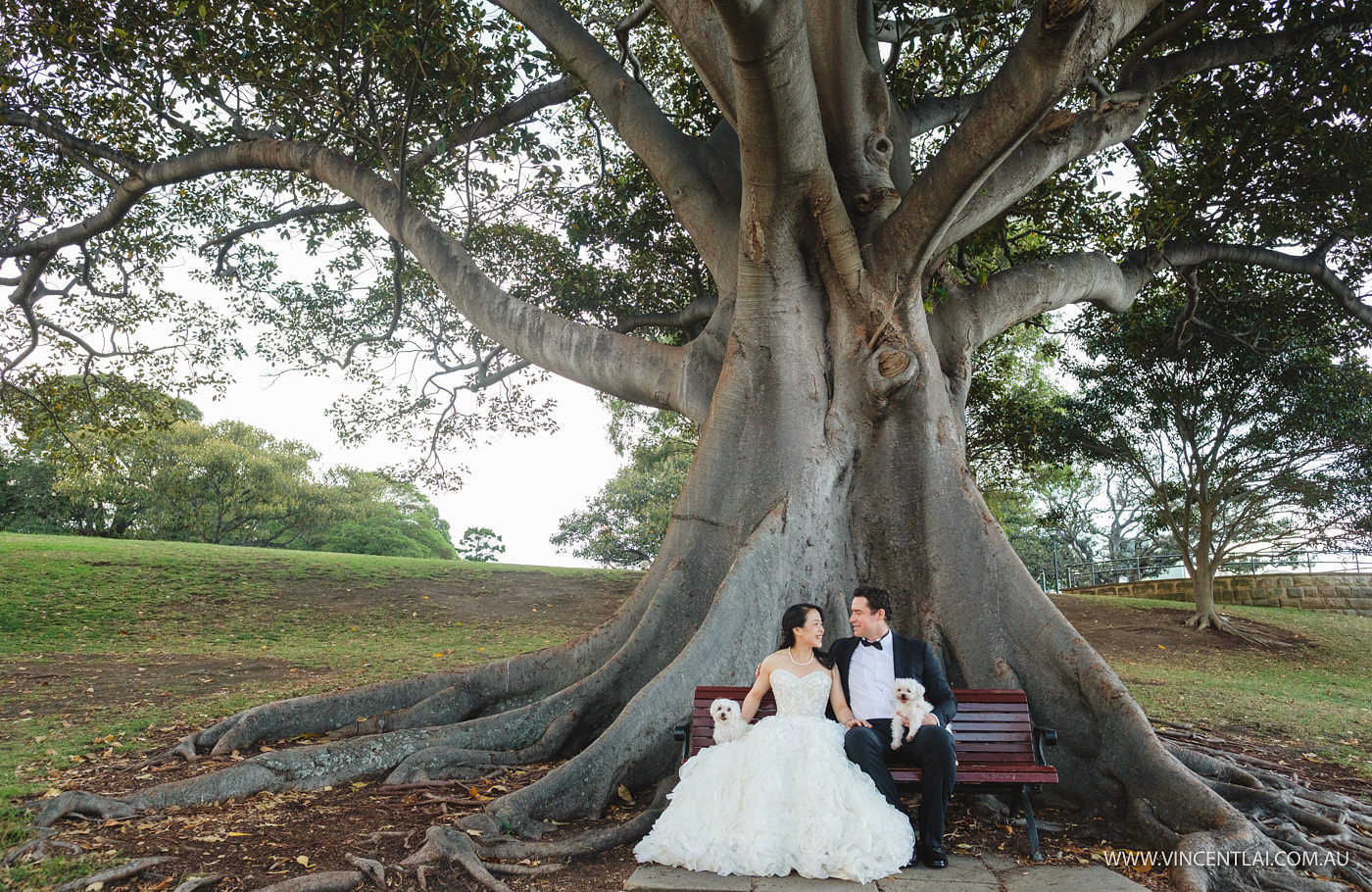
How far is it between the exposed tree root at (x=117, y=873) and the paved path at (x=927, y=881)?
6.46 feet

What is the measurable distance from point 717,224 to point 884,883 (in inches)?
227

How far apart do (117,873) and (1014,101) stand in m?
6.08

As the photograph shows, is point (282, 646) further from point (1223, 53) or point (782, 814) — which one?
point (1223, 53)

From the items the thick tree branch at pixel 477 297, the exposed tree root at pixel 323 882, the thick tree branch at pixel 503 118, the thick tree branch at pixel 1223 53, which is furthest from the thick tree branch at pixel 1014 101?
the exposed tree root at pixel 323 882

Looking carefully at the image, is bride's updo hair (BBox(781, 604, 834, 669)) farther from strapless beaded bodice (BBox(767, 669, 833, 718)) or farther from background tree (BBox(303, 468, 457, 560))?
background tree (BBox(303, 468, 457, 560))

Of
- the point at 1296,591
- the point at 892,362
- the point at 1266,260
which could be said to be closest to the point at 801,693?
the point at 892,362

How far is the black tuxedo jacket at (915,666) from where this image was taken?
4.31m

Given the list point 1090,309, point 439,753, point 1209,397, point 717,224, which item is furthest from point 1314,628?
point 439,753

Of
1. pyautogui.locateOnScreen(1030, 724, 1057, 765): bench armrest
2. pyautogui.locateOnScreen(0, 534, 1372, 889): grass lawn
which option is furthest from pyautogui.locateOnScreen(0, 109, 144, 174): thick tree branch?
pyautogui.locateOnScreen(1030, 724, 1057, 765): bench armrest

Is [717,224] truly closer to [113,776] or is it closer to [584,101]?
[584,101]

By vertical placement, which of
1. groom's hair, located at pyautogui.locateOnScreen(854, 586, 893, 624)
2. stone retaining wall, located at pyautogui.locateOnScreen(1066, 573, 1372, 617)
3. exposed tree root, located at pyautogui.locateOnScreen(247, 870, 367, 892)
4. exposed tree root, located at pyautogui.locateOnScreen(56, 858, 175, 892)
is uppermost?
stone retaining wall, located at pyautogui.locateOnScreen(1066, 573, 1372, 617)

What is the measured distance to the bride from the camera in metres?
3.60

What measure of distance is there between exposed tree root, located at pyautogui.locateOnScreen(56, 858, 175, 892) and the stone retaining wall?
2105cm

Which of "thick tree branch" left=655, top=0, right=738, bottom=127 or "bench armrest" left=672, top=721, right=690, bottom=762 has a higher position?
"thick tree branch" left=655, top=0, right=738, bottom=127
